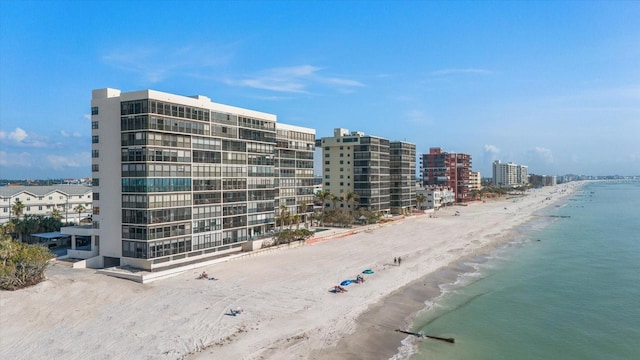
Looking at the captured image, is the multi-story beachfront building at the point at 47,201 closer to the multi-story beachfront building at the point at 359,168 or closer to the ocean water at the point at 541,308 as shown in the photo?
the multi-story beachfront building at the point at 359,168

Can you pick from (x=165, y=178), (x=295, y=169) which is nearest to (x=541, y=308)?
(x=165, y=178)

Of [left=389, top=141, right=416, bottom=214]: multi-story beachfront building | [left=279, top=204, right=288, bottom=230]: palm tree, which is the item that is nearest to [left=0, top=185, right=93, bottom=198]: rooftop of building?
[left=279, top=204, right=288, bottom=230]: palm tree

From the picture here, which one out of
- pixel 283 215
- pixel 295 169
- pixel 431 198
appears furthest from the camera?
pixel 431 198

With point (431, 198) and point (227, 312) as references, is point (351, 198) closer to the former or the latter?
point (431, 198)

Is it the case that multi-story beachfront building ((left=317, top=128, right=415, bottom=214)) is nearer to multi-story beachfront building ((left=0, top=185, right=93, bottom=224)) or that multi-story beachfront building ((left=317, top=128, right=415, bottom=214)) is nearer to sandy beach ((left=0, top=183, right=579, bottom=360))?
sandy beach ((left=0, top=183, right=579, bottom=360))

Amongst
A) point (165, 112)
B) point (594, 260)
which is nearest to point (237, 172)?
point (165, 112)

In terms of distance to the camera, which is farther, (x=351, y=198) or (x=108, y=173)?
(x=351, y=198)

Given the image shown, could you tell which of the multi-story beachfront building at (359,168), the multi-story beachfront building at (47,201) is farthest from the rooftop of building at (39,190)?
the multi-story beachfront building at (359,168)
